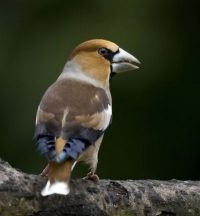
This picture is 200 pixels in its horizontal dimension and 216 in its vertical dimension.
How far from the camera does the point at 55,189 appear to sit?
4363mm

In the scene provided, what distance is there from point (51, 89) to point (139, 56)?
246 centimetres

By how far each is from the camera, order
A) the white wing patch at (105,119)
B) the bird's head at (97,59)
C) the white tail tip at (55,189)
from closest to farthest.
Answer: the white tail tip at (55,189) < the white wing patch at (105,119) < the bird's head at (97,59)

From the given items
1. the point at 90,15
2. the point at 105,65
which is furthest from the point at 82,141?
the point at 90,15

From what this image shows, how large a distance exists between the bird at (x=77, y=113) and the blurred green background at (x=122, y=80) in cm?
186

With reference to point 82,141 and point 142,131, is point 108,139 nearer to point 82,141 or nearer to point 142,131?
point 142,131

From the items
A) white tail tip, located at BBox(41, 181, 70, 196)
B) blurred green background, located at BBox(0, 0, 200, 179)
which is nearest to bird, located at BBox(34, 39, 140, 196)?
white tail tip, located at BBox(41, 181, 70, 196)

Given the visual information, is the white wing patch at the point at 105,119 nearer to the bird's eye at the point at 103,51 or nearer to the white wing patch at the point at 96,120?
the white wing patch at the point at 96,120

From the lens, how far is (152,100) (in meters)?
7.79

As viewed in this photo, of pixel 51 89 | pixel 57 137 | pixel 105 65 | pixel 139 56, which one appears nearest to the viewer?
pixel 57 137

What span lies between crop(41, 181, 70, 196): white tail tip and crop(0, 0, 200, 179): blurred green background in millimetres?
2824

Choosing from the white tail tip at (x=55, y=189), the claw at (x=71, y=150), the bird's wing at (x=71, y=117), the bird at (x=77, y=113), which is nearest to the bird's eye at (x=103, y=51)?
the bird at (x=77, y=113)

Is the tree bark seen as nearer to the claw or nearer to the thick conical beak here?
the claw

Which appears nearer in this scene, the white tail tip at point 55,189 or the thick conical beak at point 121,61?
the white tail tip at point 55,189

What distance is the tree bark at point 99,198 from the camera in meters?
4.38
